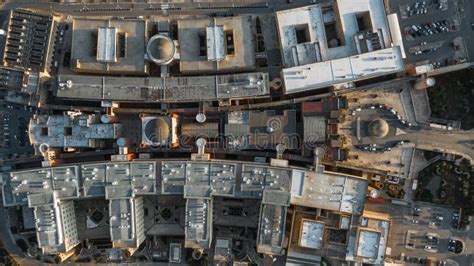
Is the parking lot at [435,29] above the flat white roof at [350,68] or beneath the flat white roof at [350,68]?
above

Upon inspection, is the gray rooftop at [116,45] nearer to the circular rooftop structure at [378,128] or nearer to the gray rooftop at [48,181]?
the gray rooftop at [48,181]

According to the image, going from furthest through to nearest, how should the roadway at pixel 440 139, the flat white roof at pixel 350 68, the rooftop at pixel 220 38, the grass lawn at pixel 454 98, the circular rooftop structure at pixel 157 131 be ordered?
the roadway at pixel 440 139 → the grass lawn at pixel 454 98 → the rooftop at pixel 220 38 → the flat white roof at pixel 350 68 → the circular rooftop structure at pixel 157 131

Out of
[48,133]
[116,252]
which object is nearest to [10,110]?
[48,133]

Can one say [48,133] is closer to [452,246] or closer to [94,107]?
[94,107]

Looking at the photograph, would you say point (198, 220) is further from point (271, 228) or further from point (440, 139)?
point (440, 139)

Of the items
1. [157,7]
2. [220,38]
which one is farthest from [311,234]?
[157,7]

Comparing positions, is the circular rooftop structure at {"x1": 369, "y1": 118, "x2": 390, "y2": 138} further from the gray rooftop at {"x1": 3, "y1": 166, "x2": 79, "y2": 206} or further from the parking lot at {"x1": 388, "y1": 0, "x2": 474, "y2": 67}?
the gray rooftop at {"x1": 3, "y1": 166, "x2": 79, "y2": 206}

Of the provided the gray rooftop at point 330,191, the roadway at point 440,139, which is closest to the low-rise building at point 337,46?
the roadway at point 440,139

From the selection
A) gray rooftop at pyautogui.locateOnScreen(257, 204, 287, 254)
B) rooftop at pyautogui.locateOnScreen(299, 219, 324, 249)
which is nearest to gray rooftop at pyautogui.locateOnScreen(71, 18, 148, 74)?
gray rooftop at pyautogui.locateOnScreen(257, 204, 287, 254)
